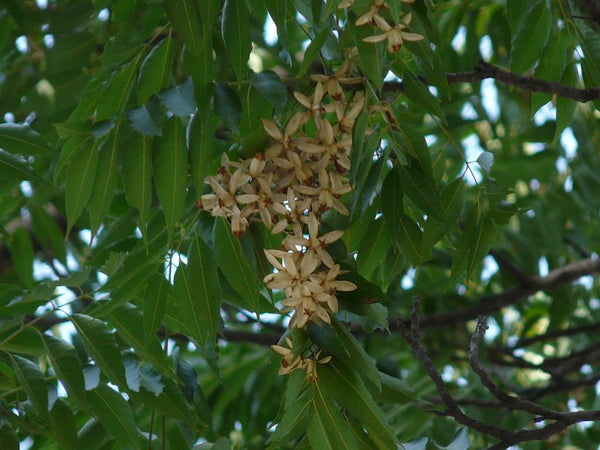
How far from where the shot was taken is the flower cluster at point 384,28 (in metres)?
1.23

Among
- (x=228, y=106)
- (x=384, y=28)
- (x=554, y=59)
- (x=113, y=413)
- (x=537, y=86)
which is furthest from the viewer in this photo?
(x=554, y=59)

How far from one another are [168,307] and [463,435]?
0.51 m

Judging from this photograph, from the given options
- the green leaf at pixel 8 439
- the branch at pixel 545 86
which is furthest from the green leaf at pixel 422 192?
the green leaf at pixel 8 439

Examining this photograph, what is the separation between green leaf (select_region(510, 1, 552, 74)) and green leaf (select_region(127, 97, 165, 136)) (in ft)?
1.99

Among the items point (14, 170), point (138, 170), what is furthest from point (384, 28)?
point (14, 170)

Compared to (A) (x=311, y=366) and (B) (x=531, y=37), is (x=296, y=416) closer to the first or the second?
(A) (x=311, y=366)

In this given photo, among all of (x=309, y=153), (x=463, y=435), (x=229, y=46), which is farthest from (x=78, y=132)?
(x=463, y=435)

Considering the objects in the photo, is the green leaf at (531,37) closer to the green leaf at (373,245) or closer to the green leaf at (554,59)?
the green leaf at (554,59)

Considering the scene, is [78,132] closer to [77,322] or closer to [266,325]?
[77,322]

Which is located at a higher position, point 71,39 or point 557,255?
point 71,39

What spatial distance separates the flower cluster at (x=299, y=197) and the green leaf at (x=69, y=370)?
0.32 m

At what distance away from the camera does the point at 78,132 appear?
138 centimetres

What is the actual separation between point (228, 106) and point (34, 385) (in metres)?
0.49

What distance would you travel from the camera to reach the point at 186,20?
4.24 feet
